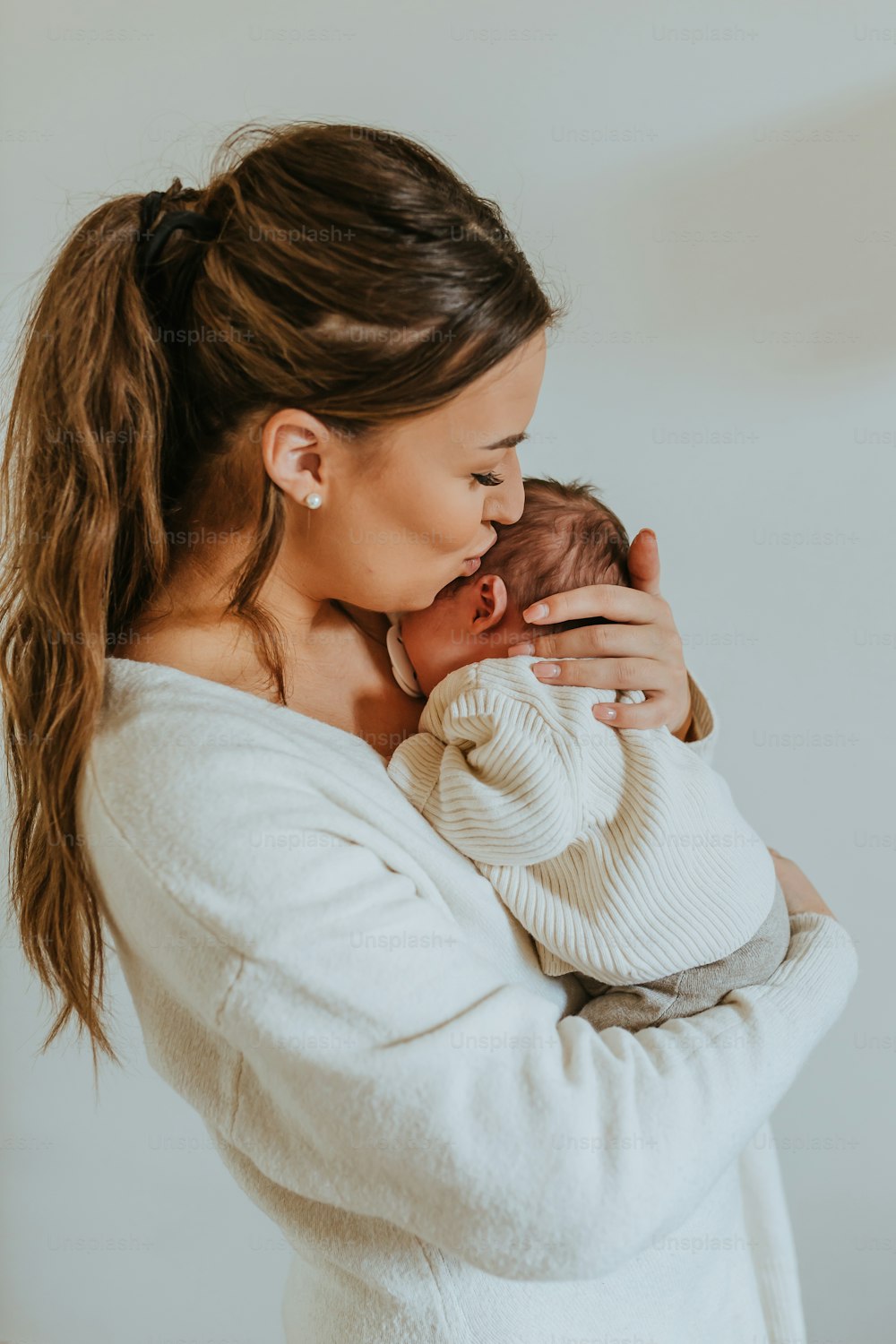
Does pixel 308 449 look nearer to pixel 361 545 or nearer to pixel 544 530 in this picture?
pixel 361 545

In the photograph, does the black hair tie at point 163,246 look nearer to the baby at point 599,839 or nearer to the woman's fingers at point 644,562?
the baby at point 599,839

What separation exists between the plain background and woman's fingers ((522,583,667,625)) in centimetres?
42

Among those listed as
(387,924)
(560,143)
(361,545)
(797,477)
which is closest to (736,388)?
(797,477)

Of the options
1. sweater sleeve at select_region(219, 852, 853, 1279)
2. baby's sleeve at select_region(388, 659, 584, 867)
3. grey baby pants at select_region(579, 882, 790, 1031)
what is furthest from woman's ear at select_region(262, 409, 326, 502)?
grey baby pants at select_region(579, 882, 790, 1031)

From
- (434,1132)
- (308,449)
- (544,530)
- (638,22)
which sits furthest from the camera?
(638,22)

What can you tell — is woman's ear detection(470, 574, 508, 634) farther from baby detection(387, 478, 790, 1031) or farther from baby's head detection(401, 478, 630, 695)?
baby detection(387, 478, 790, 1031)

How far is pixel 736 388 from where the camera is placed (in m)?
1.50

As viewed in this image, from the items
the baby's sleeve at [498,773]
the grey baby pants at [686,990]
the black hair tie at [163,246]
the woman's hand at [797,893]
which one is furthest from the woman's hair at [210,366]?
the woman's hand at [797,893]

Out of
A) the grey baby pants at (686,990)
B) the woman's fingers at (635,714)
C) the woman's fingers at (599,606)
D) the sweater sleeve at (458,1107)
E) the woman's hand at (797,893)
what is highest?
the woman's fingers at (599,606)

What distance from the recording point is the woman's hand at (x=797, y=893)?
1201 mm

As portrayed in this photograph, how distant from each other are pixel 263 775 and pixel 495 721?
0.75ft

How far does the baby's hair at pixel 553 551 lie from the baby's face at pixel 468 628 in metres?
0.01

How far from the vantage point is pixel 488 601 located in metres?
1.17

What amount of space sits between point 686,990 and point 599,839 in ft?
0.58
